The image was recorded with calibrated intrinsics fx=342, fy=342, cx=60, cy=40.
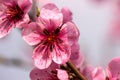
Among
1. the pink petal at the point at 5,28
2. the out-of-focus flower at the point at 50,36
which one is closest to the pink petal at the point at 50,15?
the out-of-focus flower at the point at 50,36

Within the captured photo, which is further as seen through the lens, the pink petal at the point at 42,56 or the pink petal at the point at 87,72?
the pink petal at the point at 87,72

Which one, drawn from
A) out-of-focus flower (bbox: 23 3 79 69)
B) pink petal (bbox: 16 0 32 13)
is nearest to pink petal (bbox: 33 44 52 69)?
out-of-focus flower (bbox: 23 3 79 69)

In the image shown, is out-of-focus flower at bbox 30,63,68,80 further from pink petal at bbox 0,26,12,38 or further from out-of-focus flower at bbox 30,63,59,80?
pink petal at bbox 0,26,12,38

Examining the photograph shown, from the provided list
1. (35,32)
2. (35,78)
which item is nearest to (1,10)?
(35,32)

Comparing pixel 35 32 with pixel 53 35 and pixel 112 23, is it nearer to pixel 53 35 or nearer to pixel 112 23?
pixel 53 35

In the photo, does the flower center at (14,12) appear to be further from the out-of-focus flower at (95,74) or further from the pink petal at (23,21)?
the out-of-focus flower at (95,74)
